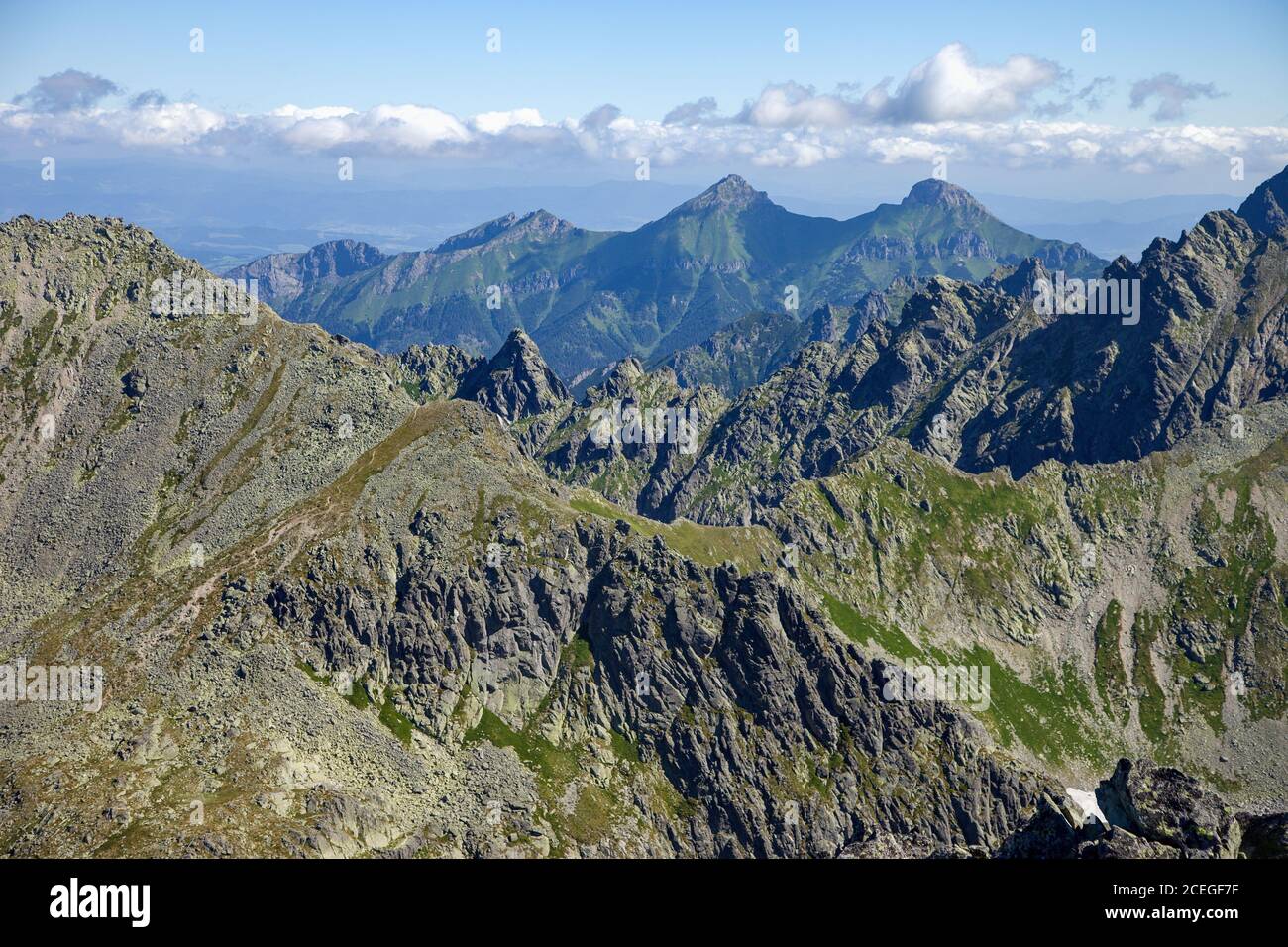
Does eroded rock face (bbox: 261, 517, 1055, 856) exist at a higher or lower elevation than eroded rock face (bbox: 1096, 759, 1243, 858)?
lower

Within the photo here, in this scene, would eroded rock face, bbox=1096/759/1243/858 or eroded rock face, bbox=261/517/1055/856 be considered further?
eroded rock face, bbox=261/517/1055/856

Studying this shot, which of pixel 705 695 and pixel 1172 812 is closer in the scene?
pixel 1172 812

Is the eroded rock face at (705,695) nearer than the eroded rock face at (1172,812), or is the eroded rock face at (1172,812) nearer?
the eroded rock face at (1172,812)

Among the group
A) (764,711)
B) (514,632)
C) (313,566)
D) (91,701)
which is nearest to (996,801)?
(764,711)

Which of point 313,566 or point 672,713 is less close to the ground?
point 313,566

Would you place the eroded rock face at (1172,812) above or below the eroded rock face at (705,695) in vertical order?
above

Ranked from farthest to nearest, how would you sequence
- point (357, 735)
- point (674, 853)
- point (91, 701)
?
point (674, 853)
point (357, 735)
point (91, 701)

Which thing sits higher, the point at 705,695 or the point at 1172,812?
the point at 1172,812
